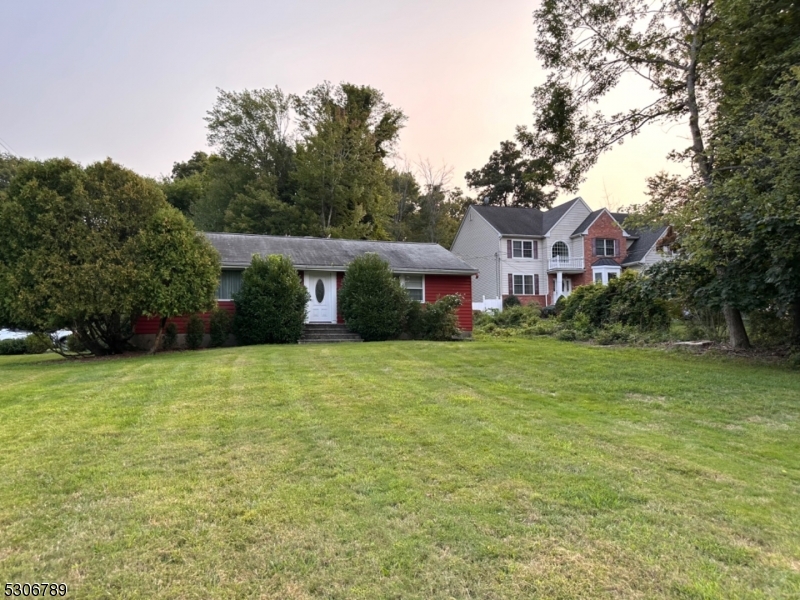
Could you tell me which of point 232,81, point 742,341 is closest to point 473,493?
point 742,341

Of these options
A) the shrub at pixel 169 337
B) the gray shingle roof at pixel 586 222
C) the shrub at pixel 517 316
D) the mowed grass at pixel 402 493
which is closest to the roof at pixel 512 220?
the gray shingle roof at pixel 586 222

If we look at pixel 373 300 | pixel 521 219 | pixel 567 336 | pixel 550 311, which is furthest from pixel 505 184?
pixel 373 300

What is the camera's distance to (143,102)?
14.7 meters

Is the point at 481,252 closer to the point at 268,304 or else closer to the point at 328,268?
the point at 328,268

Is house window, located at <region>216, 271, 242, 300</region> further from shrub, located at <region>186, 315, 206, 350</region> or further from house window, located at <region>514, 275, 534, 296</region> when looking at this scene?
house window, located at <region>514, 275, 534, 296</region>

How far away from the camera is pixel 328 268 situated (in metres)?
15.3

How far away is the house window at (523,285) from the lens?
2855 cm

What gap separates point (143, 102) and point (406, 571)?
1672 centimetres

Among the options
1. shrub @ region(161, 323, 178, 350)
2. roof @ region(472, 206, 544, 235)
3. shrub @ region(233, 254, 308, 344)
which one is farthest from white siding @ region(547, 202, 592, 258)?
shrub @ region(161, 323, 178, 350)

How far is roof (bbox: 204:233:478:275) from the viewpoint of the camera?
15.3 m

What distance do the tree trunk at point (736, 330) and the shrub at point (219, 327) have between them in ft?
41.7

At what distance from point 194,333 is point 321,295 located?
4189 millimetres

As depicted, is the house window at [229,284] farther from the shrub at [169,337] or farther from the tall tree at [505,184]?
the tall tree at [505,184]

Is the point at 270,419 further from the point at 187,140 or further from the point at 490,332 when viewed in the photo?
the point at 187,140
